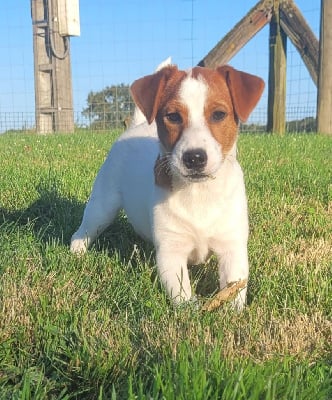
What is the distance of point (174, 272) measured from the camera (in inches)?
96.6

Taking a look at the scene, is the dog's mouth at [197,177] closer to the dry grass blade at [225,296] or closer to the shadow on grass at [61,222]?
the dry grass blade at [225,296]

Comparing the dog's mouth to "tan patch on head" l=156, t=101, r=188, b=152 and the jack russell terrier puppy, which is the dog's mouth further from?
"tan patch on head" l=156, t=101, r=188, b=152

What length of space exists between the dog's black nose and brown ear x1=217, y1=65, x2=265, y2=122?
0.38 metres

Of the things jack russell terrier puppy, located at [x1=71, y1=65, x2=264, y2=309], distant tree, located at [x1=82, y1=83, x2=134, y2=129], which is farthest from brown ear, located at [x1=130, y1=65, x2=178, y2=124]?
distant tree, located at [x1=82, y1=83, x2=134, y2=129]

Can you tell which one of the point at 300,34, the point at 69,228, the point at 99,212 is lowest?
the point at 69,228

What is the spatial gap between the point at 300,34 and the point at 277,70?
66 centimetres

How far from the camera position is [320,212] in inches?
146

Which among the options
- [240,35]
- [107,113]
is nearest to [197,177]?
[240,35]

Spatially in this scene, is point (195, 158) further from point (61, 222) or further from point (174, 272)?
point (61, 222)

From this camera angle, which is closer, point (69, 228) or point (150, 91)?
point (150, 91)

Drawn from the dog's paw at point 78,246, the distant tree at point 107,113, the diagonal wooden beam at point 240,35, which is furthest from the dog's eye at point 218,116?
the distant tree at point 107,113

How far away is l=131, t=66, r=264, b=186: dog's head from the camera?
234 centimetres

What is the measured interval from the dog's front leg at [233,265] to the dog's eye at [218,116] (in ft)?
1.81

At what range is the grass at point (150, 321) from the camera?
151 cm
